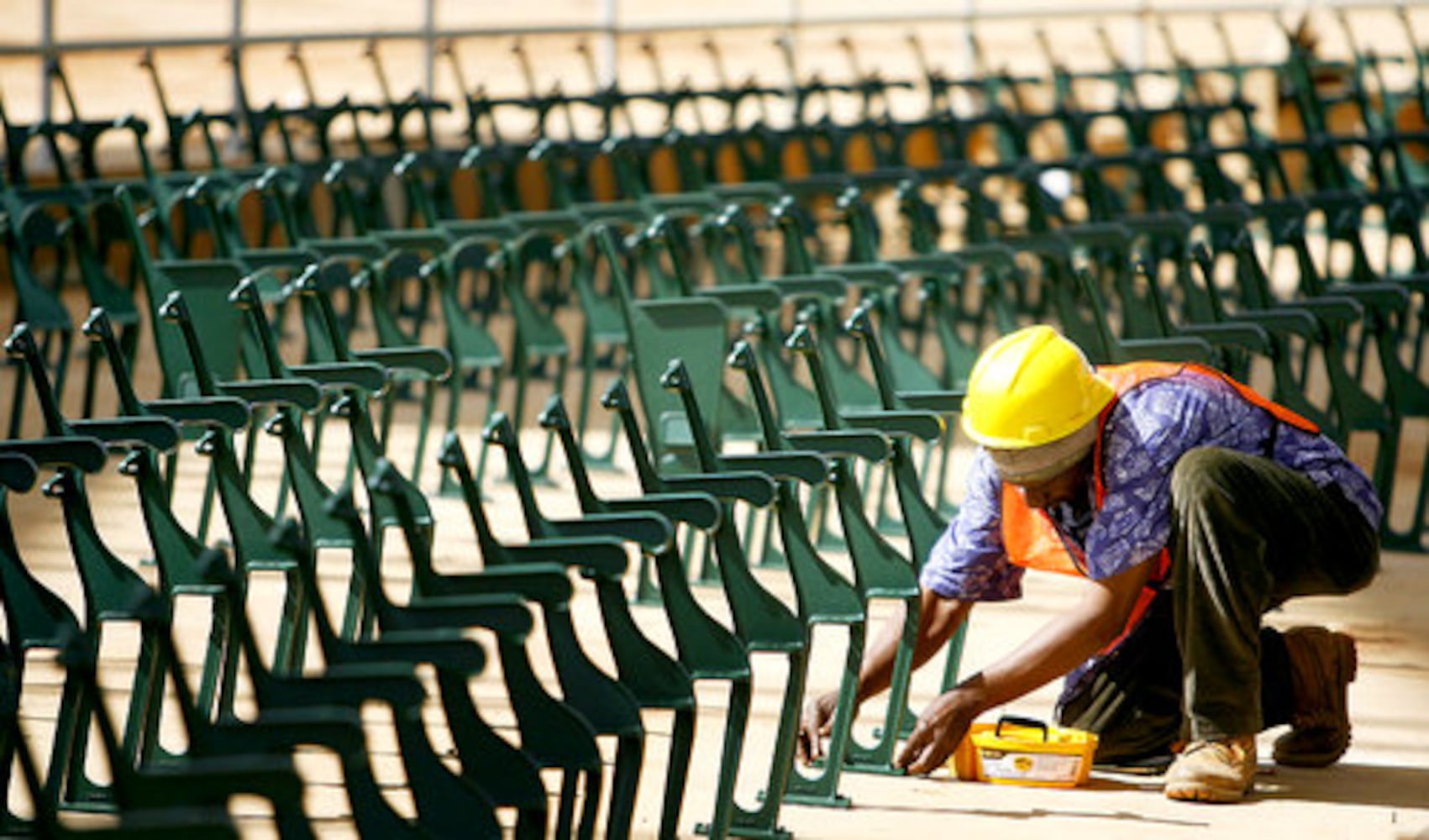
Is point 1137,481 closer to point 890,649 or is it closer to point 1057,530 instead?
point 1057,530

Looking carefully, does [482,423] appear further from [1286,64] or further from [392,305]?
[1286,64]

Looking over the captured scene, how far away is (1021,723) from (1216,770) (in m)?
0.44

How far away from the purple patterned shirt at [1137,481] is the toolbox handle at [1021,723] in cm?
25

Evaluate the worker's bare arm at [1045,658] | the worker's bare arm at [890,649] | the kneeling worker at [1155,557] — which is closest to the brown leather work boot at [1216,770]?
the kneeling worker at [1155,557]

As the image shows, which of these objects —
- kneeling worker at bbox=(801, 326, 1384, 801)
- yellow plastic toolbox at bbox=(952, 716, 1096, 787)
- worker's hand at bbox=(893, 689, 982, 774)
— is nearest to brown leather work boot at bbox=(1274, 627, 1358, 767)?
kneeling worker at bbox=(801, 326, 1384, 801)

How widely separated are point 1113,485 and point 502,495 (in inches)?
144

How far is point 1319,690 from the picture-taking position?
5.71 metres

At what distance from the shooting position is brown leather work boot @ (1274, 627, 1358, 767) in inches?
225

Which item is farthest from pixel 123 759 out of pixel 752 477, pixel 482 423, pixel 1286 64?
pixel 1286 64

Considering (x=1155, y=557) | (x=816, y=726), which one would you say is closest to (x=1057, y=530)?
(x=1155, y=557)

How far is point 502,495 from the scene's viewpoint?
8664 millimetres

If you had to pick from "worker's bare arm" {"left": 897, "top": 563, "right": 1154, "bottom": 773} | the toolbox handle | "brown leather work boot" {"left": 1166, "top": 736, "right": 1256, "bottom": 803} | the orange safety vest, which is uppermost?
the orange safety vest

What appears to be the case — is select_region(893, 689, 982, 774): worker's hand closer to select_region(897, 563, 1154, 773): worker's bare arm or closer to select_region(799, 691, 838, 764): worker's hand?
select_region(897, 563, 1154, 773): worker's bare arm

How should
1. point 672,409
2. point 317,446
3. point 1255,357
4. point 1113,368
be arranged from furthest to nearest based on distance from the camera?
point 1255,357 → point 317,446 → point 672,409 → point 1113,368
